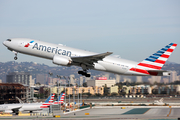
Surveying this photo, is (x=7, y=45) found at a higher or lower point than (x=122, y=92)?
higher

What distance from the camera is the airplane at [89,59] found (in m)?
49.2

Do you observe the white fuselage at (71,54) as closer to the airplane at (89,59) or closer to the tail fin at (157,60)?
the airplane at (89,59)

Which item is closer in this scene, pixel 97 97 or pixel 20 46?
pixel 20 46

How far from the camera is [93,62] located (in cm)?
5050

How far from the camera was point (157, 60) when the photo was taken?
167ft

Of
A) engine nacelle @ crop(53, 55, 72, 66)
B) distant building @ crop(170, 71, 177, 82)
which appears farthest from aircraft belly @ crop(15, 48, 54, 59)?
distant building @ crop(170, 71, 177, 82)

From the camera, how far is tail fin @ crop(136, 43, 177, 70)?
5056cm

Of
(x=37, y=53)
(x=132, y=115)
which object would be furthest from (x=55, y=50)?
(x=132, y=115)

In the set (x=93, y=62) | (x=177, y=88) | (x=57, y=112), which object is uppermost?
(x=93, y=62)

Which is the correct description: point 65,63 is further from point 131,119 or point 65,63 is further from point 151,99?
point 151,99

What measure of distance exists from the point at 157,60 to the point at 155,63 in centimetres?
68

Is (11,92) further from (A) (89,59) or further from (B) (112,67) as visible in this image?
(B) (112,67)

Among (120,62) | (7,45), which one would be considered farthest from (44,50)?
(120,62)

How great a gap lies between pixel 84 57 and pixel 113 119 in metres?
19.9
